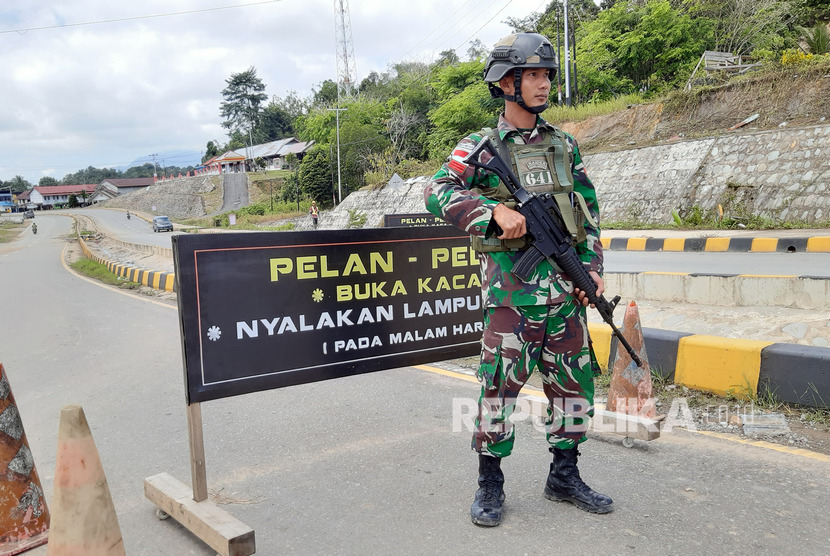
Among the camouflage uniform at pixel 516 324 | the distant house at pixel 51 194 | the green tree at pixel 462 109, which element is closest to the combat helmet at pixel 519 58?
the camouflage uniform at pixel 516 324

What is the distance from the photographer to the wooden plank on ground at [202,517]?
7.82ft

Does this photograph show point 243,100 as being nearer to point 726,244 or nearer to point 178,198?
point 178,198

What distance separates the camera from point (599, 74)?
29.0 m

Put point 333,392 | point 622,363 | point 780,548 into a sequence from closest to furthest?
point 780,548
point 622,363
point 333,392

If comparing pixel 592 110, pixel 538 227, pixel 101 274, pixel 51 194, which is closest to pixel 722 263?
pixel 538 227

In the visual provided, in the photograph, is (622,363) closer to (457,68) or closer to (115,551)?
(115,551)

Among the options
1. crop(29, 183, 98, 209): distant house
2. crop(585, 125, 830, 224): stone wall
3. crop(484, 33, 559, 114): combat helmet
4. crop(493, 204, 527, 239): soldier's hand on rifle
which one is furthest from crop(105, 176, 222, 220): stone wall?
crop(493, 204, 527, 239): soldier's hand on rifle

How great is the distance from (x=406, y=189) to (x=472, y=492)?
92.6 feet

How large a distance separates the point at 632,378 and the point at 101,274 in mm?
16047

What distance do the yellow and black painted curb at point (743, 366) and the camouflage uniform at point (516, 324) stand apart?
1.70 m

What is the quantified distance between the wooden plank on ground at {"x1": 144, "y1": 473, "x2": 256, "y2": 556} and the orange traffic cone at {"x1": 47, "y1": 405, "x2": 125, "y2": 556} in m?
0.49

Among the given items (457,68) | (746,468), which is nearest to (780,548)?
(746,468)

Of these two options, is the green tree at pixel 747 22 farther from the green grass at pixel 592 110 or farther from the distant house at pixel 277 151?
the distant house at pixel 277 151

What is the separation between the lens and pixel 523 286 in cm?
259
